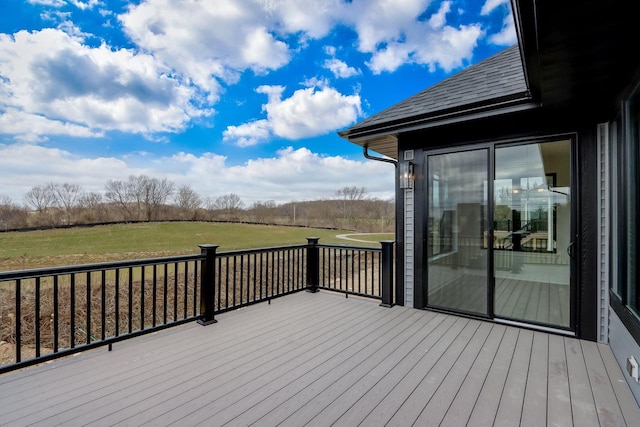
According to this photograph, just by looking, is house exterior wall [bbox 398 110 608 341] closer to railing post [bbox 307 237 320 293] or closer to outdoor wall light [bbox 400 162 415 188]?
outdoor wall light [bbox 400 162 415 188]

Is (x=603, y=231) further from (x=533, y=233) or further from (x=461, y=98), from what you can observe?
(x=461, y=98)

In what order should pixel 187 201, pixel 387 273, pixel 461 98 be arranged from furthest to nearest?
1. pixel 187 201
2. pixel 387 273
3. pixel 461 98

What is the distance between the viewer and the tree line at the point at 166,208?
15625mm

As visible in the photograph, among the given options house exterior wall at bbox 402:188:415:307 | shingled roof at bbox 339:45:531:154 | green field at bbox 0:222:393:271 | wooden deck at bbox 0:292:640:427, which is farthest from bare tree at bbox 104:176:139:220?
house exterior wall at bbox 402:188:415:307

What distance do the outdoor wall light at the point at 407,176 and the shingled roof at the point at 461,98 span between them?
0.51 metres

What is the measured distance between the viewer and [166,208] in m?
21.9

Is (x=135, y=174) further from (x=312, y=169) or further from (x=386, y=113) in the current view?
(x=386, y=113)

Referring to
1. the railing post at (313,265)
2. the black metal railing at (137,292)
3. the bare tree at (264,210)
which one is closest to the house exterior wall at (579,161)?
the black metal railing at (137,292)

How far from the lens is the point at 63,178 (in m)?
17.6

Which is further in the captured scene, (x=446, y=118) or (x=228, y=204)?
(x=228, y=204)

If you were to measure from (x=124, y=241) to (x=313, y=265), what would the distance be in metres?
16.7

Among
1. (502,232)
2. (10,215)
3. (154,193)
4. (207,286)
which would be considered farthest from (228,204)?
(502,232)

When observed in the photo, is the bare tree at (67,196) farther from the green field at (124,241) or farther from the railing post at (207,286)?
the railing post at (207,286)

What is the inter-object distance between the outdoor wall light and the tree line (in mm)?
13656
